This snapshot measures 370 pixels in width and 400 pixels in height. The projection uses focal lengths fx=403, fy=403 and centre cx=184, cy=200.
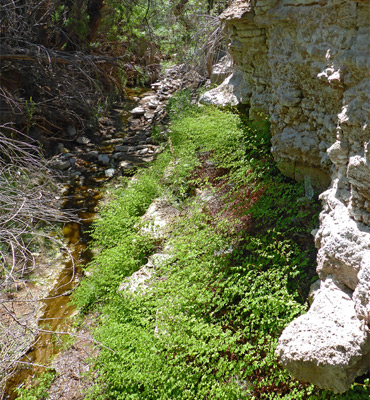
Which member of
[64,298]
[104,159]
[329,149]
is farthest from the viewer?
[104,159]

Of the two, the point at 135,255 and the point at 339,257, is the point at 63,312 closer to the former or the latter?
the point at 135,255

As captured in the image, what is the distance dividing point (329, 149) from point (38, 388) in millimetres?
3518

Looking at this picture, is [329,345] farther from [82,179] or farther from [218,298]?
[82,179]

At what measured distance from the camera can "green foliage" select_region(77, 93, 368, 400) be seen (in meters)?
3.31

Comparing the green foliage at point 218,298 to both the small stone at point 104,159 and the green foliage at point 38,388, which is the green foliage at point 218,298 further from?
the small stone at point 104,159

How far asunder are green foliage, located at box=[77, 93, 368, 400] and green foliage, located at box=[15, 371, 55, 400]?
584 mm

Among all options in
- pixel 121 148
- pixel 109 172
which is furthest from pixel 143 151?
pixel 109 172

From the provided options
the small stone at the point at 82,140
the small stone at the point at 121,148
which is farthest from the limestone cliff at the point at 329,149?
the small stone at the point at 82,140

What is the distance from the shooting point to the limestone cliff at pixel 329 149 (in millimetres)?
2734

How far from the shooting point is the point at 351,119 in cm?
305

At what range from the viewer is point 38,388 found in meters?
3.92

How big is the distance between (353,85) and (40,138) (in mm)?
6803

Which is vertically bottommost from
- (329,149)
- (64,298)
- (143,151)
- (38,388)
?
(64,298)

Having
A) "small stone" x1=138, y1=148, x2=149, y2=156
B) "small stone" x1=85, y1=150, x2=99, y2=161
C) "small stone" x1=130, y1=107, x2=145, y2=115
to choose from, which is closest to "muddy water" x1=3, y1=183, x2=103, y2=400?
"small stone" x1=85, y1=150, x2=99, y2=161
